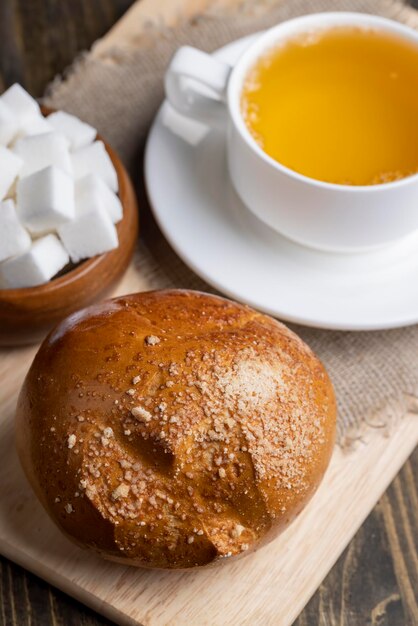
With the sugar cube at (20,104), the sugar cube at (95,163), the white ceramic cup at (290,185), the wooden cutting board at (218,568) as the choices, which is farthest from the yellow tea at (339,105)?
the wooden cutting board at (218,568)

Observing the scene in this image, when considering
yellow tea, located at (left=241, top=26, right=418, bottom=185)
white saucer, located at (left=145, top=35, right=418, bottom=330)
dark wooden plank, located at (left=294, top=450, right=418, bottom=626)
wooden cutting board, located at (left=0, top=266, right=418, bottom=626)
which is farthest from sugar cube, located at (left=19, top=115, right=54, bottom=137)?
dark wooden plank, located at (left=294, top=450, right=418, bottom=626)

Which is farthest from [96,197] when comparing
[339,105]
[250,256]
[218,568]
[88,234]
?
[218,568]

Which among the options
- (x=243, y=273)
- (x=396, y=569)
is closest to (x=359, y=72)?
(x=243, y=273)

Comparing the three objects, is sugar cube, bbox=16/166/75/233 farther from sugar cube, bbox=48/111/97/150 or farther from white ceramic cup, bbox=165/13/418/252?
white ceramic cup, bbox=165/13/418/252

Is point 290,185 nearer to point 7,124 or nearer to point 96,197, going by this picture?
point 96,197

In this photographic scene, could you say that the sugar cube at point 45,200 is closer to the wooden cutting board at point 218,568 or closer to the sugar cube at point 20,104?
the sugar cube at point 20,104

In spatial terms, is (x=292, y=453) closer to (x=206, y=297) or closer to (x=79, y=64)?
(x=206, y=297)
